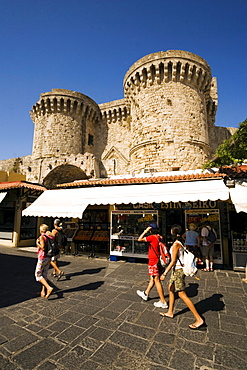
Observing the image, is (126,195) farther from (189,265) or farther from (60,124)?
(60,124)

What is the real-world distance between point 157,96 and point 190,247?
12.4m

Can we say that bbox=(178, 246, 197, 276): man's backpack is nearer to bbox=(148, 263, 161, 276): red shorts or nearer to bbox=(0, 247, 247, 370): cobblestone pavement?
bbox=(148, 263, 161, 276): red shorts

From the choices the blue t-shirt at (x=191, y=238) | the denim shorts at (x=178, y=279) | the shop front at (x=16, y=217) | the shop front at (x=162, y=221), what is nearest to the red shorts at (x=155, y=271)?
the denim shorts at (x=178, y=279)

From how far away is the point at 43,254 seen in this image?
3.90 meters

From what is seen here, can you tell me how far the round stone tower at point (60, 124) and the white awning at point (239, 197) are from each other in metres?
17.3

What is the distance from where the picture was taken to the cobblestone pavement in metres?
2.10

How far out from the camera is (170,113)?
13.9 metres

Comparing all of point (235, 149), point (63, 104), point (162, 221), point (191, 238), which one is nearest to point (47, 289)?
point (191, 238)

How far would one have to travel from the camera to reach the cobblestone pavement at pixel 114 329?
Result: 2.10m

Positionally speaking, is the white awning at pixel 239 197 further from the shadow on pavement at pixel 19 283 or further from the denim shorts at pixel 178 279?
the shadow on pavement at pixel 19 283

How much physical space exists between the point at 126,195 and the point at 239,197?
11.9ft

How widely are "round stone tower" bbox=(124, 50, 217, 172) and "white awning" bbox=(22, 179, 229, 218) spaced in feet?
Answer: 23.0

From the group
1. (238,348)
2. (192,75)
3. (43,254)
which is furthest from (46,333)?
(192,75)

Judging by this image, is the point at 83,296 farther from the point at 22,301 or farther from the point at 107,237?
the point at 107,237
